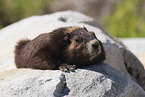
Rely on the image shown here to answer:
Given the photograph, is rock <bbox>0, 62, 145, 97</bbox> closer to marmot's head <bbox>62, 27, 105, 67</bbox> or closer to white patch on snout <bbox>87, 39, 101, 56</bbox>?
marmot's head <bbox>62, 27, 105, 67</bbox>

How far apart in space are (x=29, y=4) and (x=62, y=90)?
16.1 metres

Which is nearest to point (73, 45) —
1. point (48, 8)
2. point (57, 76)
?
point (57, 76)

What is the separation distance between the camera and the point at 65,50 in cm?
389

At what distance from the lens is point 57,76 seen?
3.44 m

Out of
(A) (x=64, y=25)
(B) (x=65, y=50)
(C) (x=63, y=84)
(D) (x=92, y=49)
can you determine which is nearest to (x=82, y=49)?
(D) (x=92, y=49)

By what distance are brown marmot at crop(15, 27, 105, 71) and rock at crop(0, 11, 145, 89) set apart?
1.16 m

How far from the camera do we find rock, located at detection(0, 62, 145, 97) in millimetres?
3248

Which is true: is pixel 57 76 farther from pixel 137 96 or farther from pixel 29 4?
pixel 29 4

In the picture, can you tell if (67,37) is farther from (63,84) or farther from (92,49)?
(63,84)

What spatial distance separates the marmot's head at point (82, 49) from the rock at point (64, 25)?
1.25m

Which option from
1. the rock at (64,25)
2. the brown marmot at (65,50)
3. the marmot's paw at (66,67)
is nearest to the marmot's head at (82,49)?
Result: the brown marmot at (65,50)

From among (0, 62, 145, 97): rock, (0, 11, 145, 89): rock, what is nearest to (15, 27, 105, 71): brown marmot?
(0, 62, 145, 97): rock

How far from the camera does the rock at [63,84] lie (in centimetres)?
325

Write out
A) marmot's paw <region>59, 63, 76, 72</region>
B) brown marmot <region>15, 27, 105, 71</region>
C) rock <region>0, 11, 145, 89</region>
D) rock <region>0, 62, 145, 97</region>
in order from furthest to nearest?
1. rock <region>0, 11, 145, 89</region>
2. brown marmot <region>15, 27, 105, 71</region>
3. marmot's paw <region>59, 63, 76, 72</region>
4. rock <region>0, 62, 145, 97</region>
